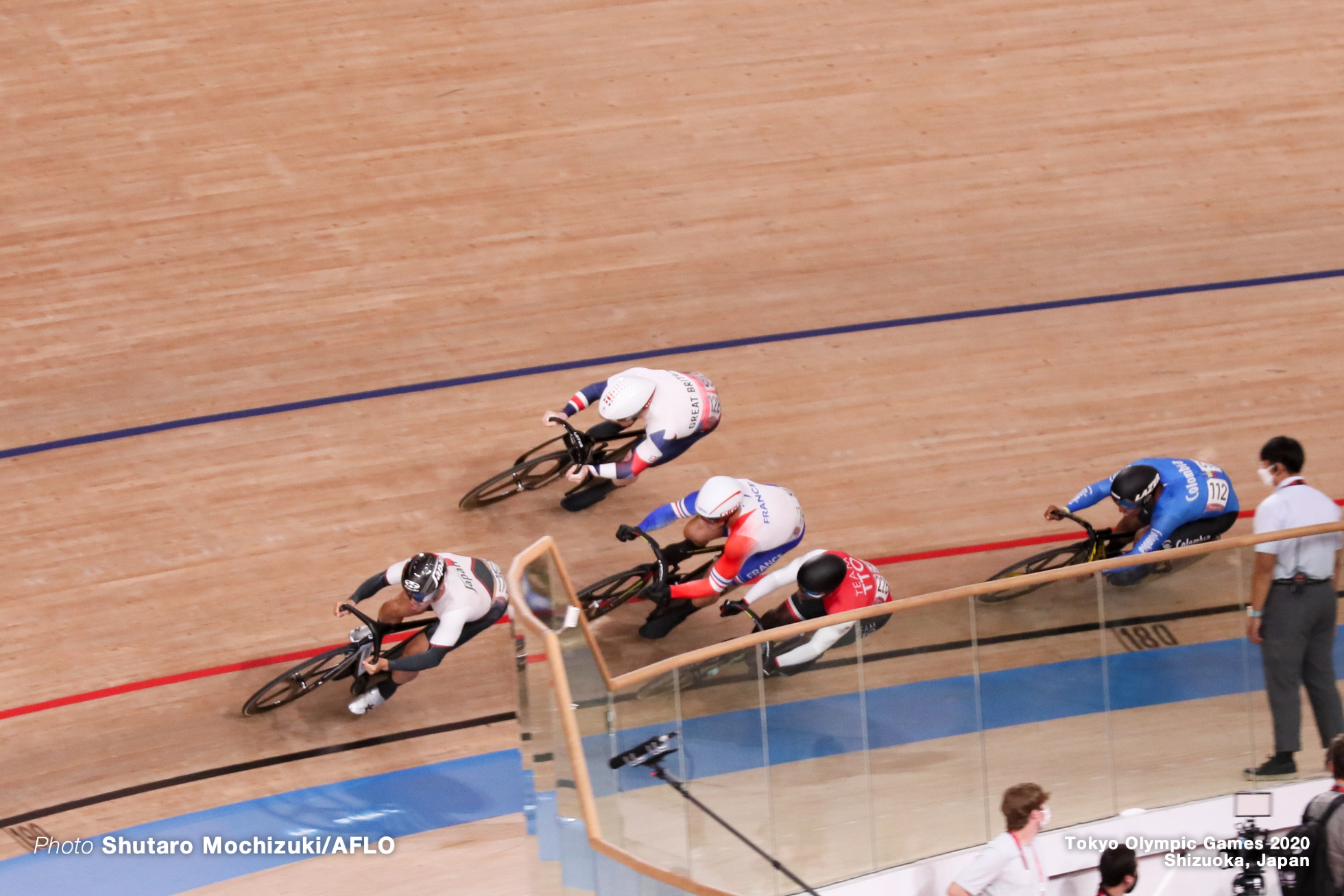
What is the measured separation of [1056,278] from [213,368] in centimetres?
445

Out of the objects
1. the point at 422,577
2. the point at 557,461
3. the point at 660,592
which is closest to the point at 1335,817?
the point at 660,592

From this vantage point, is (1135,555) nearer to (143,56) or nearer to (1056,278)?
(1056,278)

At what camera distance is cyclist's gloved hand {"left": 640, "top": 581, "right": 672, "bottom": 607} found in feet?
17.8

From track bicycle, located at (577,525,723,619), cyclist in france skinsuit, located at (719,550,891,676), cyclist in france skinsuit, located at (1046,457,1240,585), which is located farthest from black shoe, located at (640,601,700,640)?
cyclist in france skinsuit, located at (1046,457,1240,585)

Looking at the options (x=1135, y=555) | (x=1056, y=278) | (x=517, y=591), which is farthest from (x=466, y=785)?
(x=1056, y=278)

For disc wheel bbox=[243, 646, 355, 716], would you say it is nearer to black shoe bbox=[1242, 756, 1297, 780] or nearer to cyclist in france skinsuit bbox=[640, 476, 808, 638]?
cyclist in france skinsuit bbox=[640, 476, 808, 638]

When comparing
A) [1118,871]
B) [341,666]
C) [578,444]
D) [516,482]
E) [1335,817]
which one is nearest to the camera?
[1335,817]

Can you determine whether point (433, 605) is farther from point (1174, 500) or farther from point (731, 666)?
point (1174, 500)

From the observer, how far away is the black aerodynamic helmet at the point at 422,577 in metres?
4.90

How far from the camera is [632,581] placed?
555 centimetres

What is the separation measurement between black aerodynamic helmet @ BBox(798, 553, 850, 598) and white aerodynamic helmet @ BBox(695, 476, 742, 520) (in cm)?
45

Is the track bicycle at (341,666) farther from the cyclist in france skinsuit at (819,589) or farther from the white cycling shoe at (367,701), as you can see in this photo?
the cyclist in france skinsuit at (819,589)

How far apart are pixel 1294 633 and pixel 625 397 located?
8.62 ft

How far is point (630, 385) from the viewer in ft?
18.4
